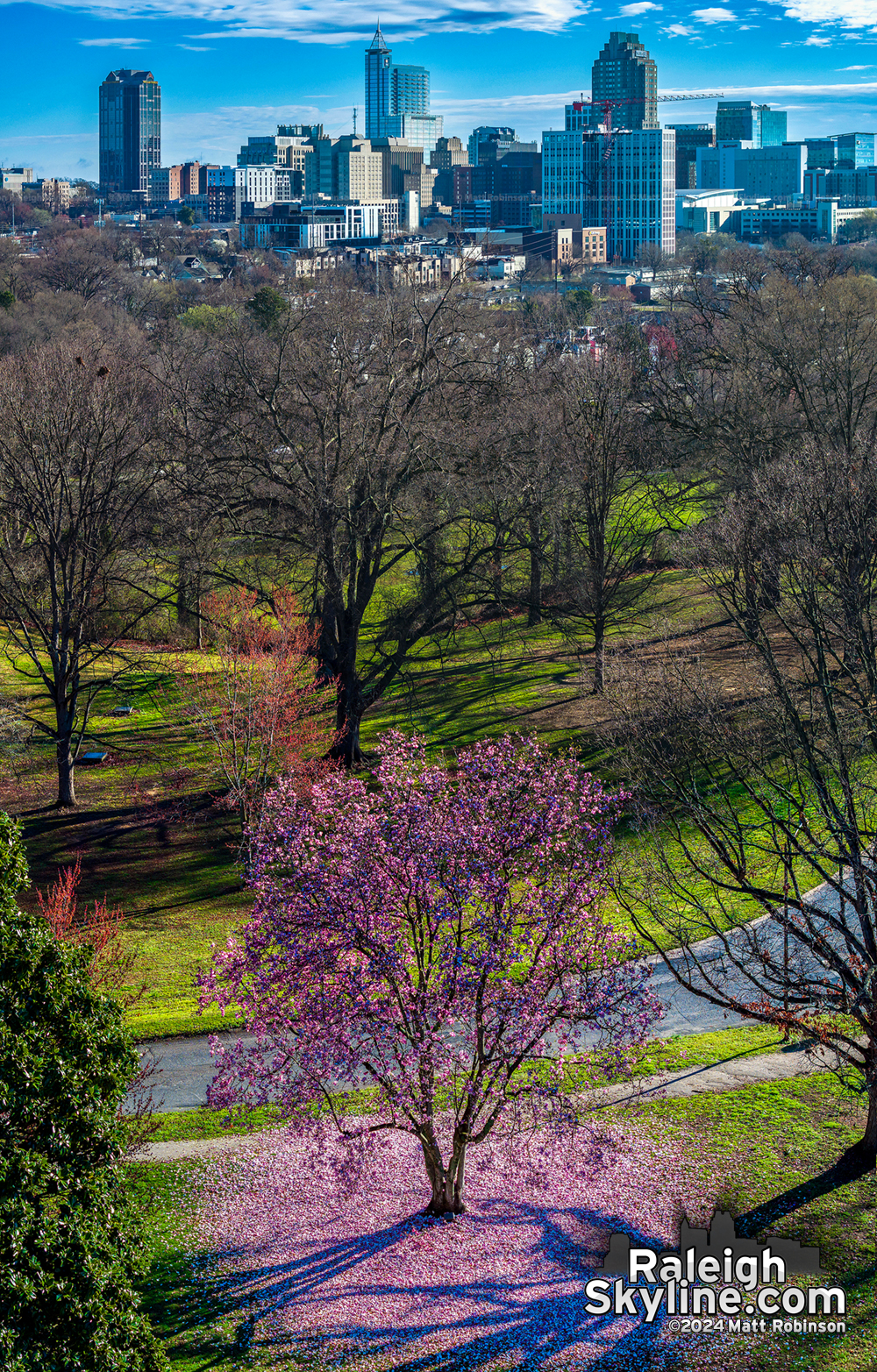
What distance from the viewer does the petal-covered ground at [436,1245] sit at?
12.2m

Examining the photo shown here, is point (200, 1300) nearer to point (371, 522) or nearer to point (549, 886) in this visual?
point (549, 886)

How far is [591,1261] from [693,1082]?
473 cm

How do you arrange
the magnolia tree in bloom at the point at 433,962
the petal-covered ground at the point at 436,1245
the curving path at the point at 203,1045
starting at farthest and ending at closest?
1. the curving path at the point at 203,1045
2. the magnolia tree in bloom at the point at 433,962
3. the petal-covered ground at the point at 436,1245

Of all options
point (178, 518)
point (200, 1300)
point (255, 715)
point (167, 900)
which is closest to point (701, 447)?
point (178, 518)

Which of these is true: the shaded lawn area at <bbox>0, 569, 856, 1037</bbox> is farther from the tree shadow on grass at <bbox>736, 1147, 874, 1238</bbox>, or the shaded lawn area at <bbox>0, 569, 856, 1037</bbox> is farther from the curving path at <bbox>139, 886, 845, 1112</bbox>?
the tree shadow on grass at <bbox>736, 1147, 874, 1238</bbox>

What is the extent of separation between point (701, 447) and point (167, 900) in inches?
891

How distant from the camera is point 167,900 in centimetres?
2716

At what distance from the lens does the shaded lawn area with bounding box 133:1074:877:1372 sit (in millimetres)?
12047

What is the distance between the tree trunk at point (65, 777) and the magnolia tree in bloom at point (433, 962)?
1859 centimetres

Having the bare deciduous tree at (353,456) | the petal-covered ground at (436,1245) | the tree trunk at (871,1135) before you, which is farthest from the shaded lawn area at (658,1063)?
the bare deciduous tree at (353,456)

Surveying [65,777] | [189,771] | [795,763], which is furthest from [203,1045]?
[189,771]

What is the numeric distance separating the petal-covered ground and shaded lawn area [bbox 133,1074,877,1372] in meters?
0.03

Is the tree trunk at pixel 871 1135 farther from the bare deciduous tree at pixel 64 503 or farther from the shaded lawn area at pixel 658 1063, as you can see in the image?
→ the bare deciduous tree at pixel 64 503

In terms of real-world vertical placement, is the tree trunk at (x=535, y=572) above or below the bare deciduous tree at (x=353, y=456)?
below
